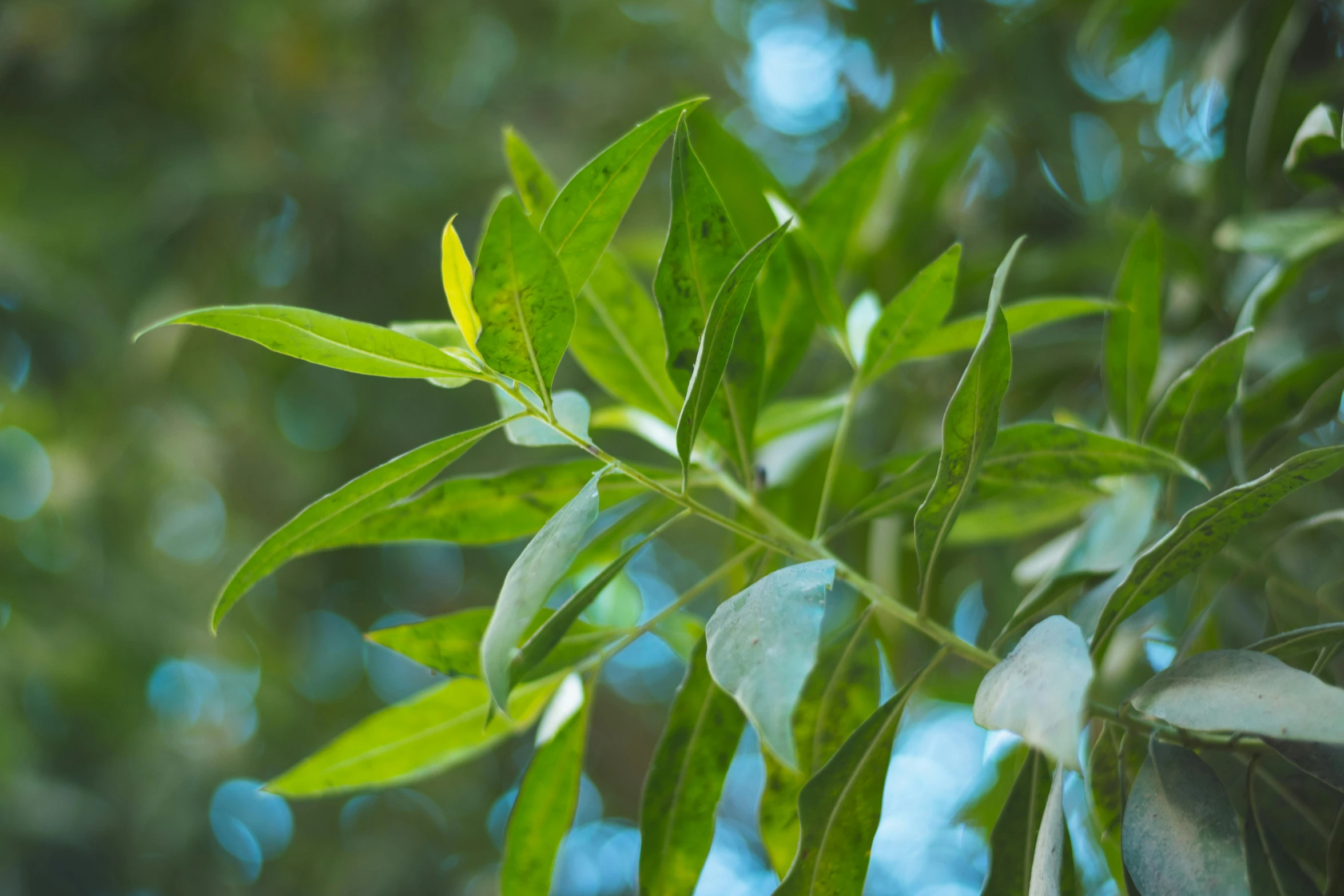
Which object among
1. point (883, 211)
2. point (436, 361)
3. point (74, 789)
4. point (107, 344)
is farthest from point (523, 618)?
point (74, 789)

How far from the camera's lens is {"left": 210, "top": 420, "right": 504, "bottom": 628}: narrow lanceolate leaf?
392mm

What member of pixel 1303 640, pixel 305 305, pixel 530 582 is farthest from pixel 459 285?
pixel 305 305

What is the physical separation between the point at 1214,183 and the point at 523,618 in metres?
0.77

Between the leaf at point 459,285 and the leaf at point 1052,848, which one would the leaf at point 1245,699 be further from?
the leaf at point 459,285

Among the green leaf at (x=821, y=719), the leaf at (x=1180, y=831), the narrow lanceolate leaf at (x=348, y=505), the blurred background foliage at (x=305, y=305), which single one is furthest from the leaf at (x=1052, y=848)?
the blurred background foliage at (x=305, y=305)

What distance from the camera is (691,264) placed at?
42 centimetres

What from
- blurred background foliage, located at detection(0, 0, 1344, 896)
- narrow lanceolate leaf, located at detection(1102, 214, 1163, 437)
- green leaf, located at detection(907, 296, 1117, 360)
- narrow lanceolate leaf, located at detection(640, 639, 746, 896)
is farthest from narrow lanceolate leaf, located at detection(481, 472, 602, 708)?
blurred background foliage, located at detection(0, 0, 1344, 896)

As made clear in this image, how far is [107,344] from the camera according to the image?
4.84ft

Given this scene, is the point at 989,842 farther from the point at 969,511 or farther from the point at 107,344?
the point at 107,344

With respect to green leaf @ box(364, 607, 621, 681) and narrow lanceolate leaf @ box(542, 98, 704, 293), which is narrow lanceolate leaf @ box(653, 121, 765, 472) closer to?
narrow lanceolate leaf @ box(542, 98, 704, 293)

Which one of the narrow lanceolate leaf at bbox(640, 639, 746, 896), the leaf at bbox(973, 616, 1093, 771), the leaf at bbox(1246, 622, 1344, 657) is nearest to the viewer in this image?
the leaf at bbox(973, 616, 1093, 771)

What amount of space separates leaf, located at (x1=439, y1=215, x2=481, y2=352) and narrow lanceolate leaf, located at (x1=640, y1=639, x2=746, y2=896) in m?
0.20

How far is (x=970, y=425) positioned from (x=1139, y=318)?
0.78 ft

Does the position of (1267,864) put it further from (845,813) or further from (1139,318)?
(1139,318)
